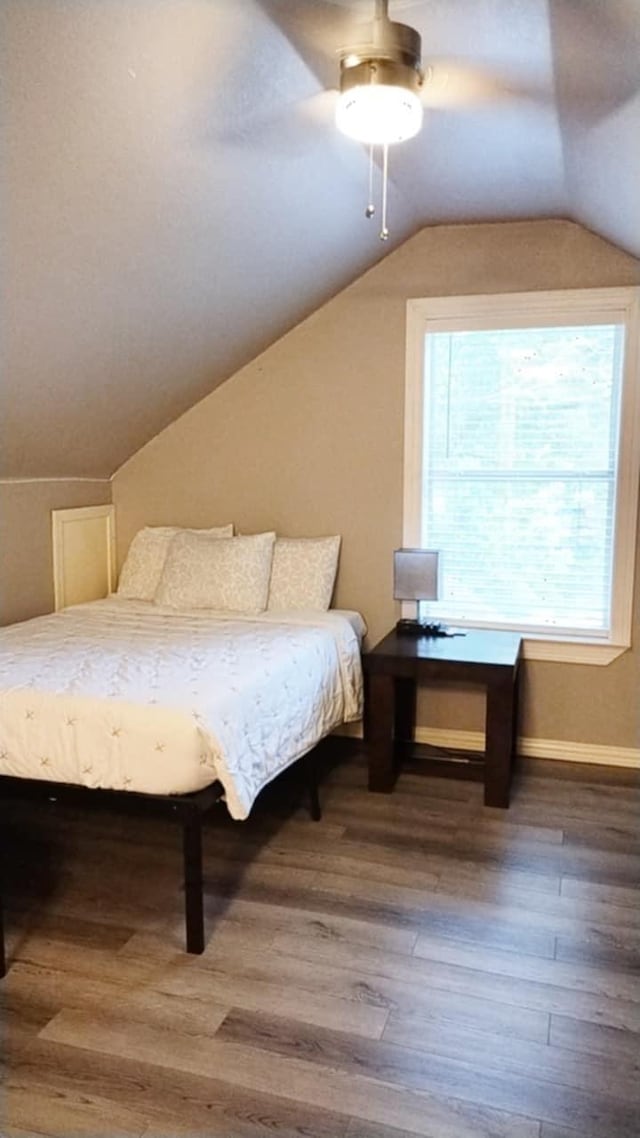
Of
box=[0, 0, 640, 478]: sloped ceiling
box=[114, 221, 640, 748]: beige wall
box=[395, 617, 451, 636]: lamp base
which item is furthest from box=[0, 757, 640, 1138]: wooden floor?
box=[0, 0, 640, 478]: sloped ceiling

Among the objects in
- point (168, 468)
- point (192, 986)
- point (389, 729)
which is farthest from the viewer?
point (168, 468)

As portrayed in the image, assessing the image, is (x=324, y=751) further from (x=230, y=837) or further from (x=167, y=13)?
(x=167, y=13)

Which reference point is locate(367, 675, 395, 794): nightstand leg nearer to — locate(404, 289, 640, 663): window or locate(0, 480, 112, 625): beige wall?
locate(404, 289, 640, 663): window

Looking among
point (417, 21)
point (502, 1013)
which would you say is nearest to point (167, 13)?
point (417, 21)

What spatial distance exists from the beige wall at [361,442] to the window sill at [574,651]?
5 cm

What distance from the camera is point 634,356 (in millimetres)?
3373

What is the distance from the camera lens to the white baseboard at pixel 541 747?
3.60 m

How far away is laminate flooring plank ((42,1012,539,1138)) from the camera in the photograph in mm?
1664

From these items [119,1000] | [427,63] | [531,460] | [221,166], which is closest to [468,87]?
[427,63]

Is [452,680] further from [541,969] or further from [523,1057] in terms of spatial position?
[523,1057]

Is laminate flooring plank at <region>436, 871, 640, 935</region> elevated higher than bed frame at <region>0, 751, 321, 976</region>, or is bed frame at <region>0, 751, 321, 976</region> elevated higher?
bed frame at <region>0, 751, 321, 976</region>

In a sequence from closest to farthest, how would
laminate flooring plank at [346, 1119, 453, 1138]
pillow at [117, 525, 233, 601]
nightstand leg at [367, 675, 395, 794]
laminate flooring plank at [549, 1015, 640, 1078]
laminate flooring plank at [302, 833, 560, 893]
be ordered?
laminate flooring plank at [346, 1119, 453, 1138], laminate flooring plank at [549, 1015, 640, 1078], laminate flooring plank at [302, 833, 560, 893], nightstand leg at [367, 675, 395, 794], pillow at [117, 525, 233, 601]

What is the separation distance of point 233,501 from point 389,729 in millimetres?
1430

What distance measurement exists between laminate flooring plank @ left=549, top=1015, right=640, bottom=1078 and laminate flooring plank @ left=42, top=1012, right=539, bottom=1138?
0.28m
